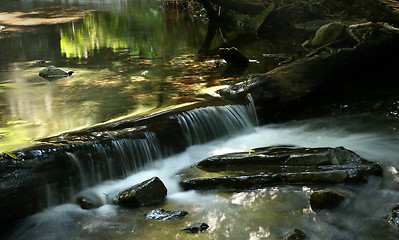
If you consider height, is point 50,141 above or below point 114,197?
above

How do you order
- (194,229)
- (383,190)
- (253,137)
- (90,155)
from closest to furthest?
(194,229)
(383,190)
(90,155)
(253,137)

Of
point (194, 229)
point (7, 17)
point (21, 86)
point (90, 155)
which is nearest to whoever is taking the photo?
point (194, 229)

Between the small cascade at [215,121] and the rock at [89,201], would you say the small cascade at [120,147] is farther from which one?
the rock at [89,201]

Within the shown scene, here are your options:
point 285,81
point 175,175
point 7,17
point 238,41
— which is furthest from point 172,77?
point 7,17

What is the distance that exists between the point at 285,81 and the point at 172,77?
318 centimetres

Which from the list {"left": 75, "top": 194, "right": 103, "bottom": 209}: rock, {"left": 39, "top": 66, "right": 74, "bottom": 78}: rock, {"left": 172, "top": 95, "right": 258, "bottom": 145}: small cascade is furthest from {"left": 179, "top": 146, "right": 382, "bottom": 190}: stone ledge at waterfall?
{"left": 39, "top": 66, "right": 74, "bottom": 78}: rock

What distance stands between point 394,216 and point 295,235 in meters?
1.15

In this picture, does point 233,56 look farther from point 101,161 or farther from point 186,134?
point 101,161

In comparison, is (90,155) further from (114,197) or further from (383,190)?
(383,190)

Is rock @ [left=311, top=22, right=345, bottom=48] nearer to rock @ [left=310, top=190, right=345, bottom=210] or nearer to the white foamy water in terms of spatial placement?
the white foamy water

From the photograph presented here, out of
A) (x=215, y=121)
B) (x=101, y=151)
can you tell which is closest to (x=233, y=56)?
(x=215, y=121)

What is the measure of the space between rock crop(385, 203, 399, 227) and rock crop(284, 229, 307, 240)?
0.99m

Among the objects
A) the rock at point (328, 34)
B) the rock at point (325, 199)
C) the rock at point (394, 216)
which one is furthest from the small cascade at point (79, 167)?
the rock at point (328, 34)

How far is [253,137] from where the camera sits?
738 centimetres
